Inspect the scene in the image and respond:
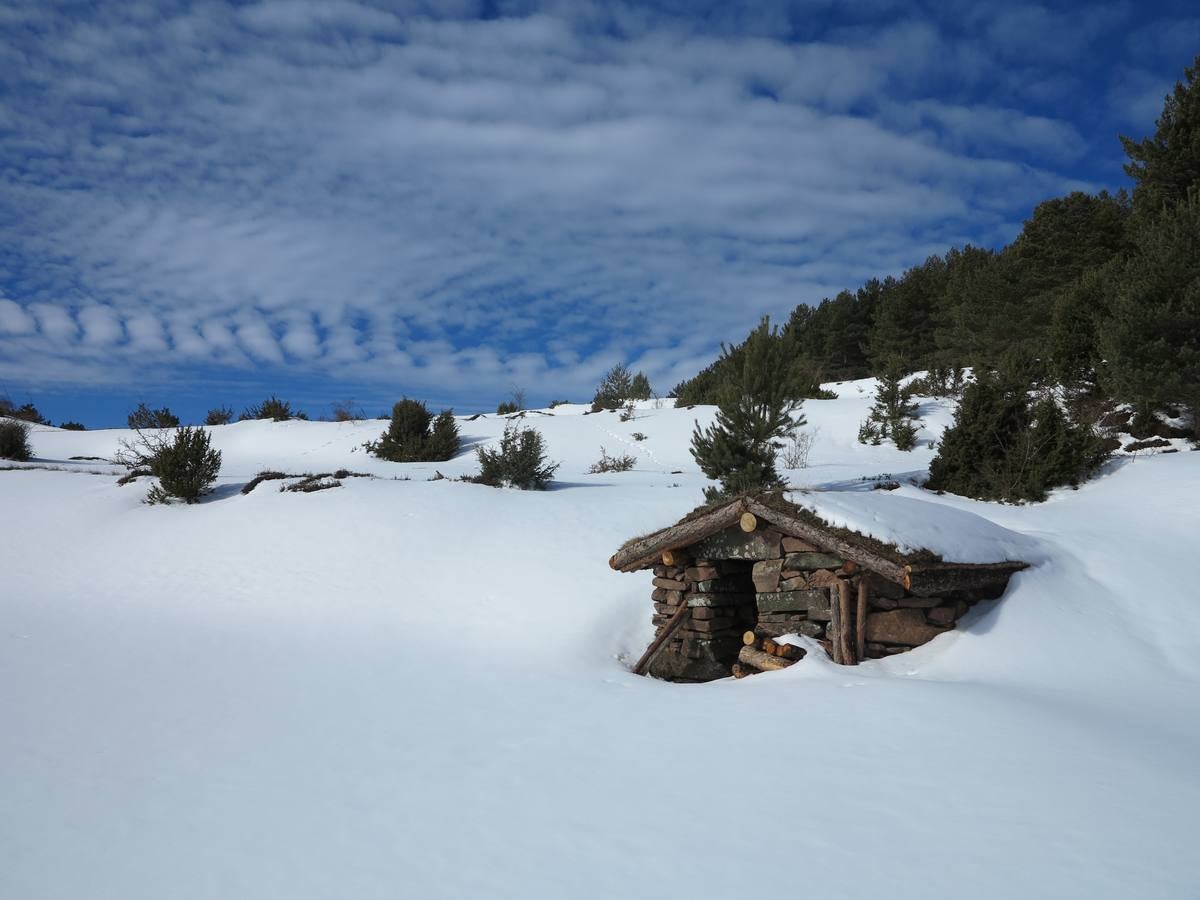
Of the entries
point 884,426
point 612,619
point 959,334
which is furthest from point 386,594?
point 959,334

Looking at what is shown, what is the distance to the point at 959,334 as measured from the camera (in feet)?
110

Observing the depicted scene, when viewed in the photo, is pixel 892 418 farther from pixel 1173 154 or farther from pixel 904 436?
pixel 1173 154

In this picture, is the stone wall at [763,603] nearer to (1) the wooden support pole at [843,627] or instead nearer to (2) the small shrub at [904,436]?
(1) the wooden support pole at [843,627]

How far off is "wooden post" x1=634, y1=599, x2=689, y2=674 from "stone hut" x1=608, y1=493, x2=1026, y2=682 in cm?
2

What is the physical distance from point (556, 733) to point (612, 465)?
15.3m

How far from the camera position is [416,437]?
23.1m

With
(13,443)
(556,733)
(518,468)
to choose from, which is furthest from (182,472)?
(556,733)

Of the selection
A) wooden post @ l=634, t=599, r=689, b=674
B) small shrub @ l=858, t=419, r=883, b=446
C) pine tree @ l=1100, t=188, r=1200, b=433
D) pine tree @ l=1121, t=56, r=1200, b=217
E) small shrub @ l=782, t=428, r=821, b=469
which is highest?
pine tree @ l=1121, t=56, r=1200, b=217

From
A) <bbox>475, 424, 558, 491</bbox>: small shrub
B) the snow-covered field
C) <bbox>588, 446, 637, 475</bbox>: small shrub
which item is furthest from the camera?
<bbox>588, 446, 637, 475</bbox>: small shrub

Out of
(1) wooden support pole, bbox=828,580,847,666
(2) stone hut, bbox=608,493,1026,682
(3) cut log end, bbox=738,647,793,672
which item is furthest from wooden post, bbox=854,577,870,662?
(3) cut log end, bbox=738,647,793,672

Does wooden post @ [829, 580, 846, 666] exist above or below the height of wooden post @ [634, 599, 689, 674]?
above

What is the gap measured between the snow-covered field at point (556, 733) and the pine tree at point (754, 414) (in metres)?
1.84

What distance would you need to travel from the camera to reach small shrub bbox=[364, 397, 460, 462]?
2273 cm

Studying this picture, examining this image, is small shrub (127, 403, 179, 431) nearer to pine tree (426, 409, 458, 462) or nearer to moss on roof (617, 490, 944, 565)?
pine tree (426, 409, 458, 462)
